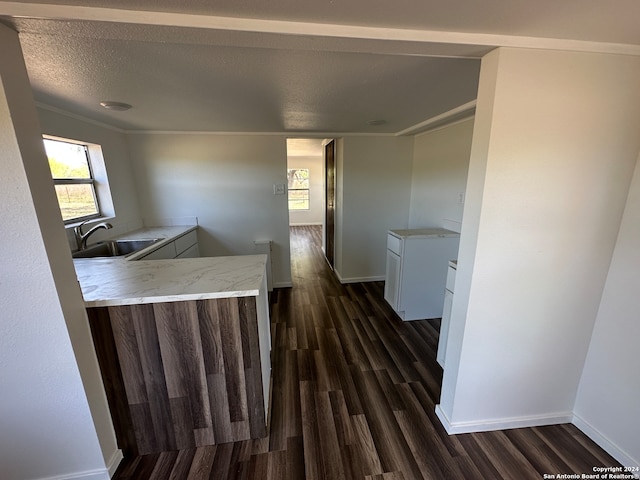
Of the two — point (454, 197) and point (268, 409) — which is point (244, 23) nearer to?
point (268, 409)

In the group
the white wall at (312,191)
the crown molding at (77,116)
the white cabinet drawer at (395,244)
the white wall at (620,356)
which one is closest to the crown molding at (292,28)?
the white wall at (620,356)

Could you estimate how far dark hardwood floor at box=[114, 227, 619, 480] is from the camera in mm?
1342

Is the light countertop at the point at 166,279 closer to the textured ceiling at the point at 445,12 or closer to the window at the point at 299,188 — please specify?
the textured ceiling at the point at 445,12

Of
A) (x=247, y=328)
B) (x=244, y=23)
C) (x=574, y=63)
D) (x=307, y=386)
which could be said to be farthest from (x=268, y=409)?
(x=574, y=63)

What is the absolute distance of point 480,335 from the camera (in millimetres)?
1396

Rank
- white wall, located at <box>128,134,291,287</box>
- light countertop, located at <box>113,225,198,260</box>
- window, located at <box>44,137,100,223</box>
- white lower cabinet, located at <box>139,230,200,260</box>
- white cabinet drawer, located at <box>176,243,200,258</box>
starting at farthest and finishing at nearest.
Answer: white wall, located at <box>128,134,291,287</box>, white cabinet drawer, located at <box>176,243,200,258</box>, light countertop, located at <box>113,225,198,260</box>, white lower cabinet, located at <box>139,230,200,260</box>, window, located at <box>44,137,100,223</box>

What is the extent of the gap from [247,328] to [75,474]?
109cm

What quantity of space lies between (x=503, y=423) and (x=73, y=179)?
12.9 feet

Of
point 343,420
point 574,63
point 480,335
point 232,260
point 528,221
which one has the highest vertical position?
point 574,63

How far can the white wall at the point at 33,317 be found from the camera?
0.93 metres

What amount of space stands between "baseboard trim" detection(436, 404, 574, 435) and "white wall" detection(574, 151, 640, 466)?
0.13 metres

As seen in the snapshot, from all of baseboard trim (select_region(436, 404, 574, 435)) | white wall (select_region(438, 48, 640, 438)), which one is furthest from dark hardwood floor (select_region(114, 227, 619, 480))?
white wall (select_region(438, 48, 640, 438))

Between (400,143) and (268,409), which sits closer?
(268,409)

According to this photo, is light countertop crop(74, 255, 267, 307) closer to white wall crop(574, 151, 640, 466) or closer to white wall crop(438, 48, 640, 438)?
white wall crop(438, 48, 640, 438)
